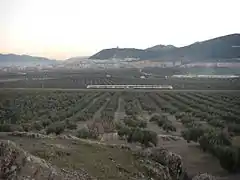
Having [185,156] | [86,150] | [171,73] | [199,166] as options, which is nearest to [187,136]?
[185,156]

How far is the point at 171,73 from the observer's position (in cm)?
18612

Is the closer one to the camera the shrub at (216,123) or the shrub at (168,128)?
the shrub at (168,128)

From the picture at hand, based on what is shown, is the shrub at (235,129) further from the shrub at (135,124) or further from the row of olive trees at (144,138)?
the row of olive trees at (144,138)

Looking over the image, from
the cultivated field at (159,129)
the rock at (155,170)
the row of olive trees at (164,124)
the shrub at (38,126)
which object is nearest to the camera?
the rock at (155,170)

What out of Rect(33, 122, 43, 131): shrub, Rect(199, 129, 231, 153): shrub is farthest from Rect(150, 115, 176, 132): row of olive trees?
Rect(33, 122, 43, 131): shrub

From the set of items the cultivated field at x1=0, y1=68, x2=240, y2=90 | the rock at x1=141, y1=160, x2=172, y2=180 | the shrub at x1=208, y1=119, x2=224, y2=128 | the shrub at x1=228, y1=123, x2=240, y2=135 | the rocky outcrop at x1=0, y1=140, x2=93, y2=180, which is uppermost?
the rocky outcrop at x1=0, y1=140, x2=93, y2=180

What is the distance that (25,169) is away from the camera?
16.6 m

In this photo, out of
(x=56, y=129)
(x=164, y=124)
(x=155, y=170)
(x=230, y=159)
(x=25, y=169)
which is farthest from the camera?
(x=164, y=124)

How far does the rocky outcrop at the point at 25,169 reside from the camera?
1616 centimetres

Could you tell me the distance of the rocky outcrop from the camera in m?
16.2

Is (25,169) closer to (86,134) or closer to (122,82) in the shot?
(86,134)

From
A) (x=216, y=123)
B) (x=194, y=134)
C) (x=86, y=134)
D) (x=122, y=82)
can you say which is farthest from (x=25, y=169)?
(x=122, y=82)

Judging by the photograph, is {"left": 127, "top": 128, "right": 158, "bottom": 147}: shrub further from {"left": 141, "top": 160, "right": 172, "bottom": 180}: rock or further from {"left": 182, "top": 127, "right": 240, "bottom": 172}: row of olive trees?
{"left": 141, "top": 160, "right": 172, "bottom": 180}: rock

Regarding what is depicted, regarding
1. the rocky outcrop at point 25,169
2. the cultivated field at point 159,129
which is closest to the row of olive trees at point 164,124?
the cultivated field at point 159,129
